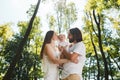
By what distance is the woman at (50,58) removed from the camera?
239 inches

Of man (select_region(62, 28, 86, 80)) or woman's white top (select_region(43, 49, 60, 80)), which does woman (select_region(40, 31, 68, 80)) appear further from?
man (select_region(62, 28, 86, 80))

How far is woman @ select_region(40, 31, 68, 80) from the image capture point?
6.07 metres

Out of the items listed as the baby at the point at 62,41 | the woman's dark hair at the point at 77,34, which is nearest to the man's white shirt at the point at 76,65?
the woman's dark hair at the point at 77,34

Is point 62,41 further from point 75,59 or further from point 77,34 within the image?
point 75,59

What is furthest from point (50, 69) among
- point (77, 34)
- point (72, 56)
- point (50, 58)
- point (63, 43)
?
point (77, 34)

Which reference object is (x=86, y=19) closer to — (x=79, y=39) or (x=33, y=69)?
(x=33, y=69)

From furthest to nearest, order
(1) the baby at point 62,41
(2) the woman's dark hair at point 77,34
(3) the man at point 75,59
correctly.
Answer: (1) the baby at point 62,41, (2) the woman's dark hair at point 77,34, (3) the man at point 75,59

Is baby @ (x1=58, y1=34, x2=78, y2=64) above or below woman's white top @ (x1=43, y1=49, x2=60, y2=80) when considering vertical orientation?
above

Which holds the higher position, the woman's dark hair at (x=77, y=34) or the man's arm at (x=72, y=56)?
the woman's dark hair at (x=77, y=34)

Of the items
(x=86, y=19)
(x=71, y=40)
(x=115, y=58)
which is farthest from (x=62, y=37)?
(x=115, y=58)

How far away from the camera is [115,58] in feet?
116

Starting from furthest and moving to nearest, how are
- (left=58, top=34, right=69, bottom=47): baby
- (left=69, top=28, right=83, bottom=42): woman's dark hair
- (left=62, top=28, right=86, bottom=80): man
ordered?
(left=58, top=34, right=69, bottom=47): baby, (left=69, top=28, right=83, bottom=42): woman's dark hair, (left=62, top=28, right=86, bottom=80): man

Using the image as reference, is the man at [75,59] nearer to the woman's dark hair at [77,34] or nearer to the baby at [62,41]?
the woman's dark hair at [77,34]

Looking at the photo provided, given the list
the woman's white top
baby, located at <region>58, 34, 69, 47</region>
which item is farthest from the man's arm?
baby, located at <region>58, 34, 69, 47</region>
